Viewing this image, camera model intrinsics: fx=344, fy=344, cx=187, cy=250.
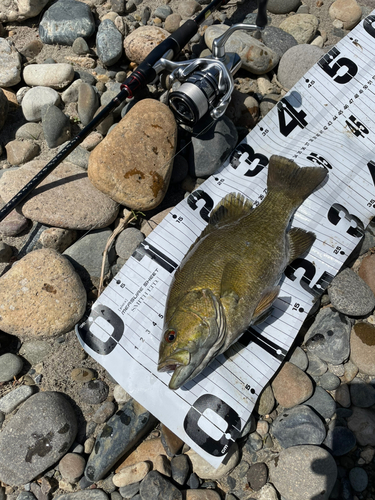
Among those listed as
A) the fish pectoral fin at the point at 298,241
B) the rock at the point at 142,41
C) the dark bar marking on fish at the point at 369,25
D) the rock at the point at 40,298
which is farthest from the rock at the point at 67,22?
the fish pectoral fin at the point at 298,241

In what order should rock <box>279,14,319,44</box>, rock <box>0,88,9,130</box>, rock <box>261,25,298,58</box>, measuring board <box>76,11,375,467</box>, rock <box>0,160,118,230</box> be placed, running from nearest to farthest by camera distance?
measuring board <box>76,11,375,467</box> → rock <box>0,160,118,230</box> → rock <box>0,88,9,130</box> → rock <box>261,25,298,58</box> → rock <box>279,14,319,44</box>

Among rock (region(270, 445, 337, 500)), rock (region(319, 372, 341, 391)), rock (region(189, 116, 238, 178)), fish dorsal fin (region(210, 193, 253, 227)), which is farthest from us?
rock (region(189, 116, 238, 178))

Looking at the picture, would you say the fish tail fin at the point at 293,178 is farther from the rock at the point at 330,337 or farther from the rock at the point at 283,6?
the rock at the point at 283,6

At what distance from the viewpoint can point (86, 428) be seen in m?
3.14

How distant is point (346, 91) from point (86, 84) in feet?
10.1

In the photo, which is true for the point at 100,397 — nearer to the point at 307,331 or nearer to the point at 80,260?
the point at 80,260

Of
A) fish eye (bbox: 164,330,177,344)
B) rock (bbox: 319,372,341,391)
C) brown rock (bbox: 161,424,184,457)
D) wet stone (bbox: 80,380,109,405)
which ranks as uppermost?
fish eye (bbox: 164,330,177,344)

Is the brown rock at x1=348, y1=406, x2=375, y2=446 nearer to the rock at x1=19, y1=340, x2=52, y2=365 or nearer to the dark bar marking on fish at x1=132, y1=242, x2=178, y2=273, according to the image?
the dark bar marking on fish at x1=132, y1=242, x2=178, y2=273

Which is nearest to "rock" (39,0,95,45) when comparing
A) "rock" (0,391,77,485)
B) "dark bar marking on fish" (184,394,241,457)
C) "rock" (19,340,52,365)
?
"rock" (19,340,52,365)

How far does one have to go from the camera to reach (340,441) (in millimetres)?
2943

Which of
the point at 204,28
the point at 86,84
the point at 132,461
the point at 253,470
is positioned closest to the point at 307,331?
the point at 253,470

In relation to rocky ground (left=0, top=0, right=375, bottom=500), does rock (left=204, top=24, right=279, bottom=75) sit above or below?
above

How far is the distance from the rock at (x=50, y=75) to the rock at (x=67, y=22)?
0.58m

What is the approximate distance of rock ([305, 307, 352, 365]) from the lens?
3242 millimetres
